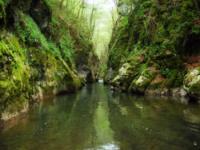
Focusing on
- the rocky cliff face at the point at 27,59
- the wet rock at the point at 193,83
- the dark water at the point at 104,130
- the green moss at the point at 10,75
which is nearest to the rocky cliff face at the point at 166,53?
the wet rock at the point at 193,83

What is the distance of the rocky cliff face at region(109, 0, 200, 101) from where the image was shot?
24250mm

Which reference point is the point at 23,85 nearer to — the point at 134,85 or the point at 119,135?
the point at 119,135

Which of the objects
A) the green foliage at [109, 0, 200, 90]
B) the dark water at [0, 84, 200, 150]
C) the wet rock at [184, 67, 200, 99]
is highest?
the green foliage at [109, 0, 200, 90]

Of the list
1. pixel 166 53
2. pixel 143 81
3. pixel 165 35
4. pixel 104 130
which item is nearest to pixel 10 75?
pixel 104 130

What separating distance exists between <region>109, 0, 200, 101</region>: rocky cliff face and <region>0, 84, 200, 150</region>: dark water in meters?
6.68

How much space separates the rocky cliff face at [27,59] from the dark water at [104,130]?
1152 millimetres

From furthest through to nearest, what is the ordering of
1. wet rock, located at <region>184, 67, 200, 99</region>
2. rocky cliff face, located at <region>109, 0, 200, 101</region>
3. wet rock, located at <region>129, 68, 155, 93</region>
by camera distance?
wet rock, located at <region>129, 68, 155, 93</region>
rocky cliff face, located at <region>109, 0, 200, 101</region>
wet rock, located at <region>184, 67, 200, 99</region>

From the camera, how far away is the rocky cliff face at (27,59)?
13720 mm

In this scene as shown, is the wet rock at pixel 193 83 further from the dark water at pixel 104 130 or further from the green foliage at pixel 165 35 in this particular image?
the dark water at pixel 104 130

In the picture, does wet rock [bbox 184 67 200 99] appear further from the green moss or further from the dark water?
the green moss

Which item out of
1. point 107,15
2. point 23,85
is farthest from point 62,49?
point 107,15

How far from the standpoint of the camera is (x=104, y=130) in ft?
38.4

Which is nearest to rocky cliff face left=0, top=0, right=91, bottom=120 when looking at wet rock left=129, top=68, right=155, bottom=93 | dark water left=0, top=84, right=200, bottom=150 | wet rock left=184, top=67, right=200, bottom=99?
dark water left=0, top=84, right=200, bottom=150

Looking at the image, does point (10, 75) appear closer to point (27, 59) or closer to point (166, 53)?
point (27, 59)
